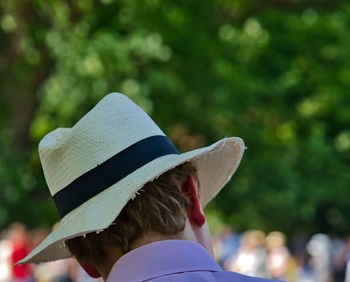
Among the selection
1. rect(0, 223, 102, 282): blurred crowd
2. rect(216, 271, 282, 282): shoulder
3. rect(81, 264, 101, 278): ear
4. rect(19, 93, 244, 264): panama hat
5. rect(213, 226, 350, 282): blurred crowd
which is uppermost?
rect(19, 93, 244, 264): panama hat

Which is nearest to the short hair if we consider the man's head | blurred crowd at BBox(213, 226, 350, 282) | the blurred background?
the man's head

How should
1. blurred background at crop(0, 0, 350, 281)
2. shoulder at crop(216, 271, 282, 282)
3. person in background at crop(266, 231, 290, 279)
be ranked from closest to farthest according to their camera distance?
shoulder at crop(216, 271, 282, 282) → blurred background at crop(0, 0, 350, 281) → person in background at crop(266, 231, 290, 279)

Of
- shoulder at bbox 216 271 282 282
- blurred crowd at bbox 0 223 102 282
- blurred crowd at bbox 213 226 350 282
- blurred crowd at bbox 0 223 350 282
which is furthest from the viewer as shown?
blurred crowd at bbox 213 226 350 282

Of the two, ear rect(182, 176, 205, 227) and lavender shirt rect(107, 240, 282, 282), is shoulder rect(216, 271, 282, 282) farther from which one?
ear rect(182, 176, 205, 227)

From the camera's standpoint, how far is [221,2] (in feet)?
56.3

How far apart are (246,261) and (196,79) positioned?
3880 millimetres

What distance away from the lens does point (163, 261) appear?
1.70 meters

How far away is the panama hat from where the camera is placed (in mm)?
1837

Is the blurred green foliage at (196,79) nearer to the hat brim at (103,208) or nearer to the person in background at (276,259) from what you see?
the person in background at (276,259)

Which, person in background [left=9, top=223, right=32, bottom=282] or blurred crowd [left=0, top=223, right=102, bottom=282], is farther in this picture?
blurred crowd [left=0, top=223, right=102, bottom=282]

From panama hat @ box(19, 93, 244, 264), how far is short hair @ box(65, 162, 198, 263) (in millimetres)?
36

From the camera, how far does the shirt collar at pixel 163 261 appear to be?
1688 millimetres

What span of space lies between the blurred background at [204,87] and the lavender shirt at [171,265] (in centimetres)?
1188

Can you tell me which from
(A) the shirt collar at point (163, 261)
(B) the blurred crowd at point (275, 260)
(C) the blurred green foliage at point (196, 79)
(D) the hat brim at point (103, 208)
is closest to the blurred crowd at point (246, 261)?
(B) the blurred crowd at point (275, 260)
